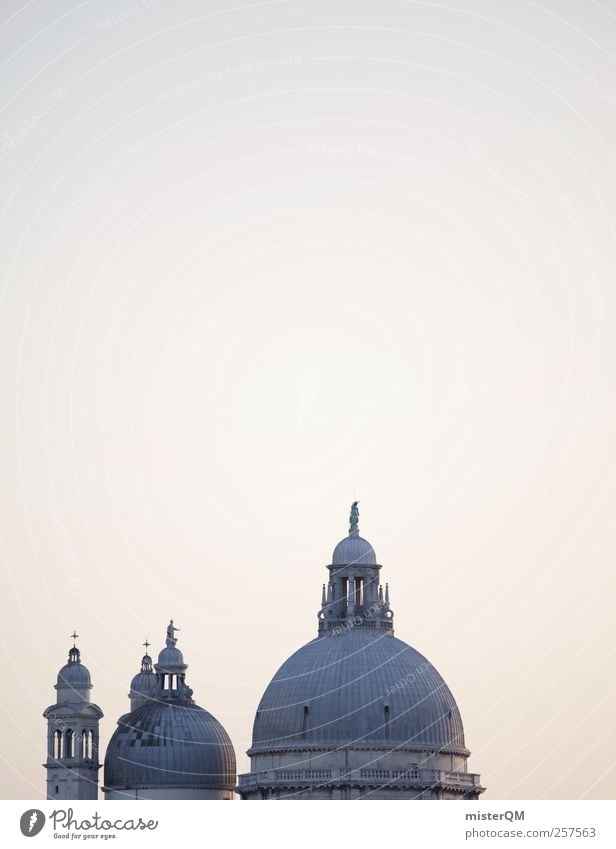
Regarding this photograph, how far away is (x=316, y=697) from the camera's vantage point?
655 ft
